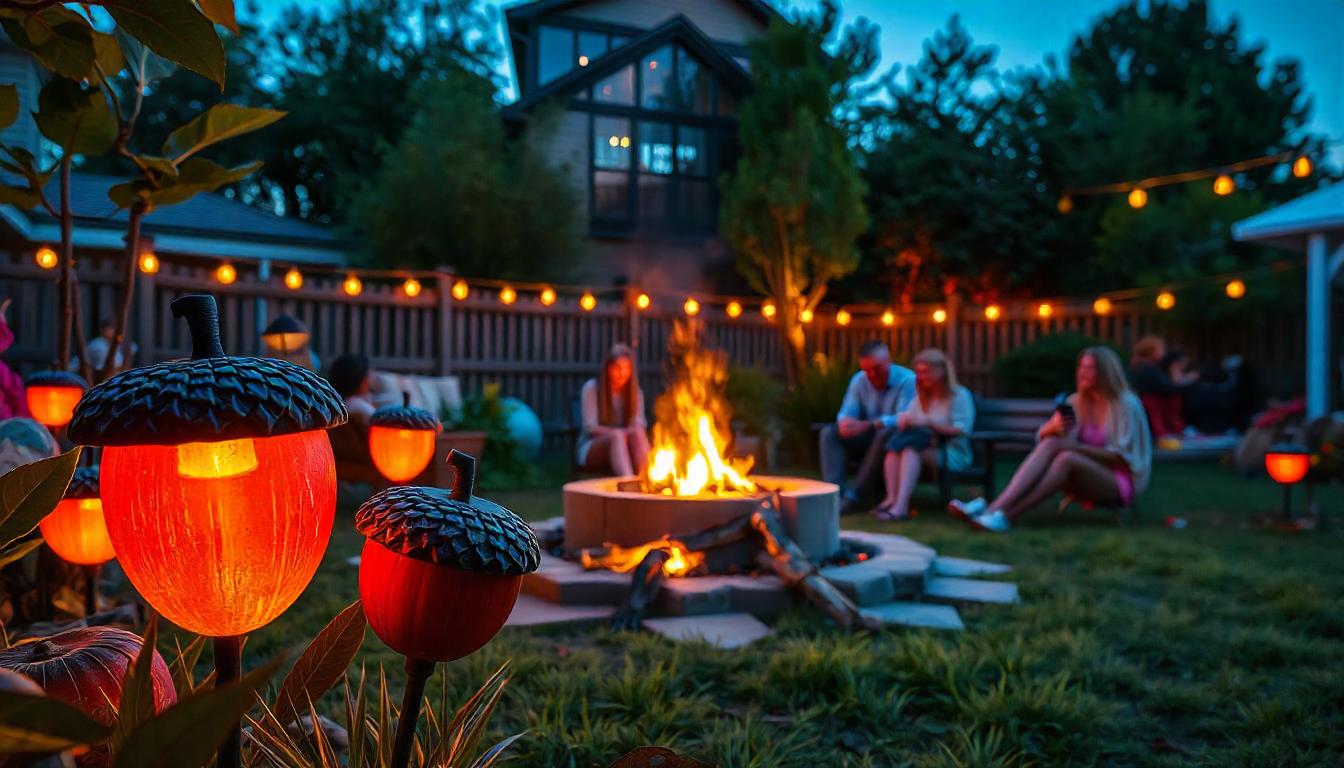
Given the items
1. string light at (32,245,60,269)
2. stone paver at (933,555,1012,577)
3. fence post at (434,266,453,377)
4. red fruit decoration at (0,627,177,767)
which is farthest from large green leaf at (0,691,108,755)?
fence post at (434,266,453,377)

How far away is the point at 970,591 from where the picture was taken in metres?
3.74

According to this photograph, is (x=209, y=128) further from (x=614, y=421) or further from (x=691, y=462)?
(x=614, y=421)

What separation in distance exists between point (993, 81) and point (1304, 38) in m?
9.98

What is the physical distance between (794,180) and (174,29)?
42.8 feet

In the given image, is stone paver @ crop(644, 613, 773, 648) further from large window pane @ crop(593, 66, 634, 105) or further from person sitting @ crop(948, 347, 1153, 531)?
large window pane @ crop(593, 66, 634, 105)

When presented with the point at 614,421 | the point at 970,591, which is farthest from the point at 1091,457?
the point at 614,421

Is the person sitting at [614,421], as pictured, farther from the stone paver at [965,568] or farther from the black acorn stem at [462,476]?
the black acorn stem at [462,476]

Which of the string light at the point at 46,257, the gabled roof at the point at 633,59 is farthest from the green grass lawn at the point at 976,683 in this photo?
the gabled roof at the point at 633,59

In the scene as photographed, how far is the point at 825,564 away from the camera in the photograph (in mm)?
3977

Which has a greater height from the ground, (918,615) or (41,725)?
(41,725)

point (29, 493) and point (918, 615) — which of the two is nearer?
point (29, 493)

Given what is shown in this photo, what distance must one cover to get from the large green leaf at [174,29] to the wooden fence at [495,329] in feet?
25.6

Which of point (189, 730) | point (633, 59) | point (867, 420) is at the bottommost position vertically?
point (867, 420)

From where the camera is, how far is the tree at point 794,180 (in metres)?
13.3
